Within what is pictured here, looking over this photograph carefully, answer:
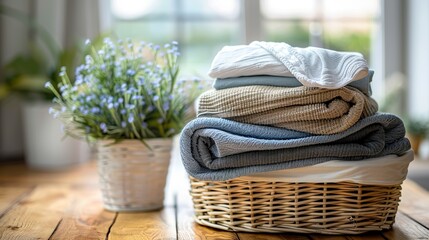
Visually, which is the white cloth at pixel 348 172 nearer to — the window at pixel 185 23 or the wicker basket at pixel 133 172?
the wicker basket at pixel 133 172

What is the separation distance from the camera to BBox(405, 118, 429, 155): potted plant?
2.86m

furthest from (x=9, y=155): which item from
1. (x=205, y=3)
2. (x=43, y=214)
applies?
(x=43, y=214)

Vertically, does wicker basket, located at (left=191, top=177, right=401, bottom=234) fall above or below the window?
below

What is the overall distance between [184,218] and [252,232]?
0.25 meters

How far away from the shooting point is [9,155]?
3.01 m

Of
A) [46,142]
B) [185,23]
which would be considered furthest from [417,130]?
[46,142]

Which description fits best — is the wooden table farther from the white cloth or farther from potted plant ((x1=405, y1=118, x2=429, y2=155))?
potted plant ((x1=405, y1=118, x2=429, y2=155))

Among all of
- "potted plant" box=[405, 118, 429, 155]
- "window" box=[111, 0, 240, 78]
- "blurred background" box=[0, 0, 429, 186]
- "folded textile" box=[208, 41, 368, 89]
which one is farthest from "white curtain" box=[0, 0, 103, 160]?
"folded textile" box=[208, 41, 368, 89]

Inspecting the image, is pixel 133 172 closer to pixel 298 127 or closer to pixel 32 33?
pixel 298 127

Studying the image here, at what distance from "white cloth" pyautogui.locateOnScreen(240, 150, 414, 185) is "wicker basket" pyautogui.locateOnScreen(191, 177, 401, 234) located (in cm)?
2

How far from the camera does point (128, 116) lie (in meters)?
1.56

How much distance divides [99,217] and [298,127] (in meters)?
0.57

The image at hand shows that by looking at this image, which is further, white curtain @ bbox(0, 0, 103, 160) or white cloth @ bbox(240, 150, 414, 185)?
white curtain @ bbox(0, 0, 103, 160)

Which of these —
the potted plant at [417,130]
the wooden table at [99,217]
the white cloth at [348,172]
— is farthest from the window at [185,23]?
the white cloth at [348,172]
